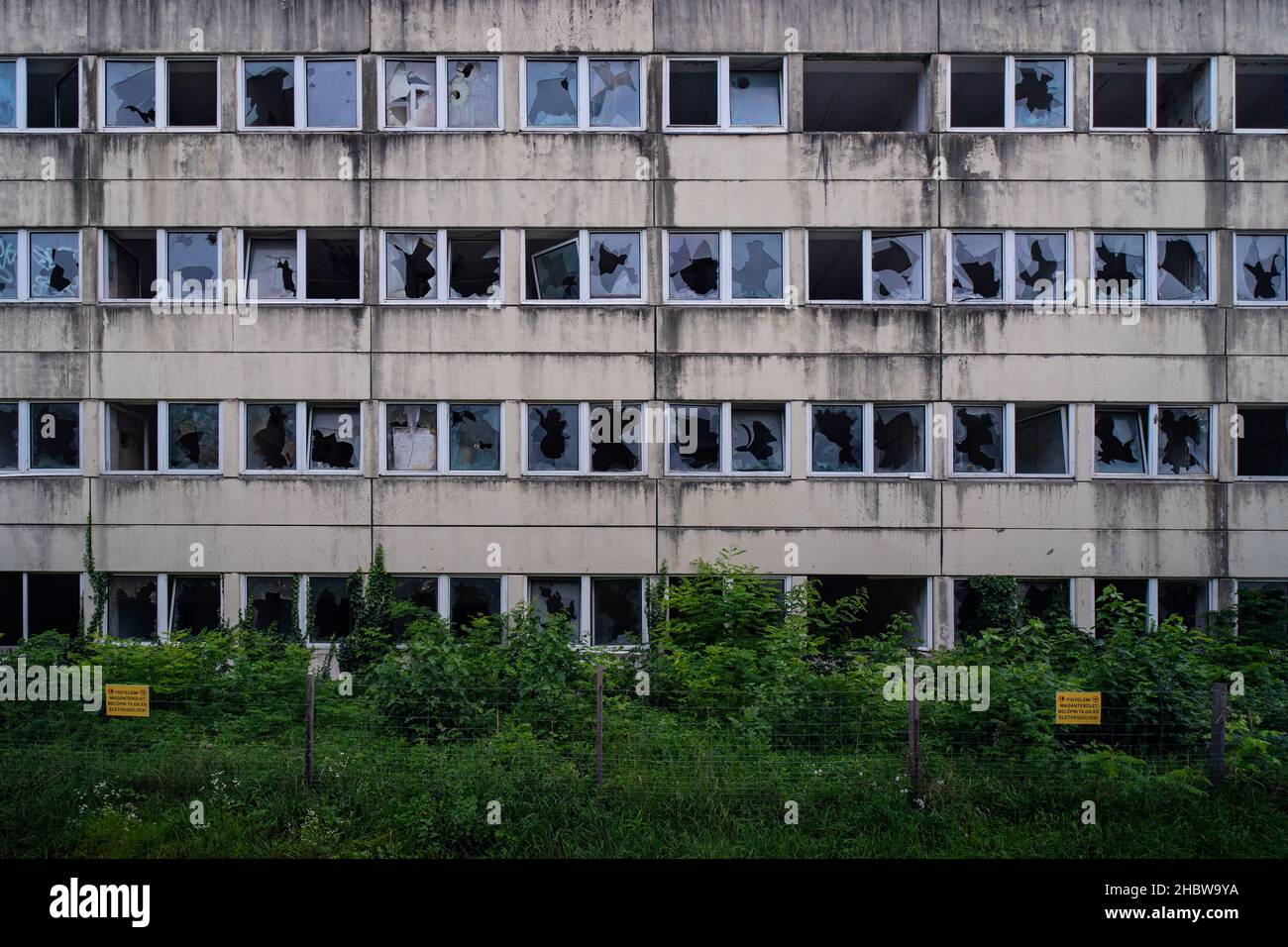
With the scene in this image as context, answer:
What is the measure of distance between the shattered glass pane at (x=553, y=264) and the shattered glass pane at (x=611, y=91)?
2.16 m

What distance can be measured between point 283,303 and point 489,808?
10.7 meters

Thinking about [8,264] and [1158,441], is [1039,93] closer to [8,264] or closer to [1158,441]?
[1158,441]

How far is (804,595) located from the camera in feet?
38.9

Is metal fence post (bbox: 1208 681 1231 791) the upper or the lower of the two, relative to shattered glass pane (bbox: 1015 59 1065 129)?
lower

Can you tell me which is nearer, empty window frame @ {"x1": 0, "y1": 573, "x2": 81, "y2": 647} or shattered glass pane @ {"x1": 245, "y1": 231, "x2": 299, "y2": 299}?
empty window frame @ {"x1": 0, "y1": 573, "x2": 81, "y2": 647}

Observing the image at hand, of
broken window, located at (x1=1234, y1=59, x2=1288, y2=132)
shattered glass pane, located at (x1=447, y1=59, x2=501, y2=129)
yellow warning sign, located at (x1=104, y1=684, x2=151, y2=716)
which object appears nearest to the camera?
yellow warning sign, located at (x1=104, y1=684, x2=151, y2=716)

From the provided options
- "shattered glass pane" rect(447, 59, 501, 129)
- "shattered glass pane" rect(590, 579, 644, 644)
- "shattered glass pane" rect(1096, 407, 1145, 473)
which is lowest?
"shattered glass pane" rect(590, 579, 644, 644)

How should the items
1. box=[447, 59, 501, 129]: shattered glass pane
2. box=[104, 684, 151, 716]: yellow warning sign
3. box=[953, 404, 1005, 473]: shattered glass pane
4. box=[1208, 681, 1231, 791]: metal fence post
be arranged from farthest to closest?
1. box=[953, 404, 1005, 473]: shattered glass pane
2. box=[447, 59, 501, 129]: shattered glass pane
3. box=[104, 684, 151, 716]: yellow warning sign
4. box=[1208, 681, 1231, 791]: metal fence post

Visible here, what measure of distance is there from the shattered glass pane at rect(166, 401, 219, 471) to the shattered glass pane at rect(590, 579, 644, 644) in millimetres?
7430

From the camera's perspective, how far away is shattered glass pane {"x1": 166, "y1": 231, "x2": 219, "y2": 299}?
13.9 metres

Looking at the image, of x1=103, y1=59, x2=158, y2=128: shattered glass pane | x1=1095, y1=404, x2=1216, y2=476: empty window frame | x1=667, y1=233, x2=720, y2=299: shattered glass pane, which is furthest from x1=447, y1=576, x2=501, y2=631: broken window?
x1=1095, y1=404, x2=1216, y2=476: empty window frame

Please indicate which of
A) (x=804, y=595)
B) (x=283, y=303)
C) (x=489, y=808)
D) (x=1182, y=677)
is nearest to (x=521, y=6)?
(x=283, y=303)

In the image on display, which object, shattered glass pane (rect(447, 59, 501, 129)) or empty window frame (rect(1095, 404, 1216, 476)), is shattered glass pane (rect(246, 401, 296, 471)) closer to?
shattered glass pane (rect(447, 59, 501, 129))

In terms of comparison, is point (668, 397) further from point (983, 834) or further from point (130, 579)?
point (130, 579)
